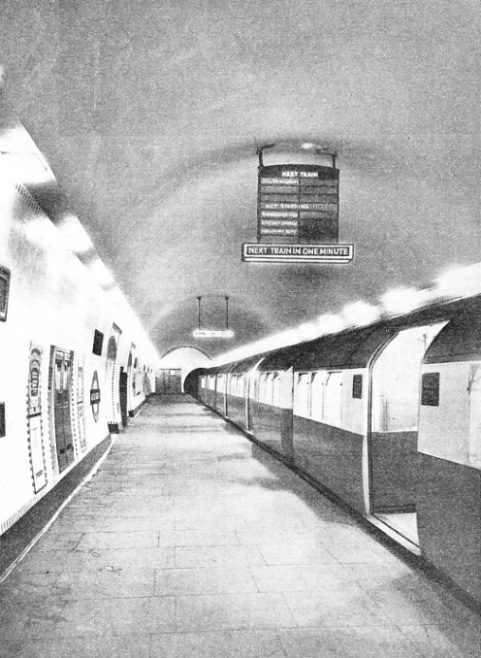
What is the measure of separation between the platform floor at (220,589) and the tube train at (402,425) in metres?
0.40

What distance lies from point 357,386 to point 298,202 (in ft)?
7.33

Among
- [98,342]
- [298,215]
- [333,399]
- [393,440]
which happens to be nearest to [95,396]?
[98,342]

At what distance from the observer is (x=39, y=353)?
22.1 ft

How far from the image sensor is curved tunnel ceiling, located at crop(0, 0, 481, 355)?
3900 millimetres

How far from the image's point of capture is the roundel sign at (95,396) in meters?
11.2

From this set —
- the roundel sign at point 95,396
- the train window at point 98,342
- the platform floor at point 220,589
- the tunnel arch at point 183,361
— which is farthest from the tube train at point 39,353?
the tunnel arch at point 183,361

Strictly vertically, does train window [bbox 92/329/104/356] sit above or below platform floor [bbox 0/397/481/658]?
above

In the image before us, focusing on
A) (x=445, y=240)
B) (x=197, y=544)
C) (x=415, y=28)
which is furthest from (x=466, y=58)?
(x=197, y=544)

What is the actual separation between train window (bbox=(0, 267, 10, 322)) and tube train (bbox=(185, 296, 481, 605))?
3653 mm

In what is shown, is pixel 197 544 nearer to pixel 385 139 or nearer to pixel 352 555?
pixel 352 555

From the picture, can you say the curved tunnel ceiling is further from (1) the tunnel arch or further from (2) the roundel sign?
(1) the tunnel arch

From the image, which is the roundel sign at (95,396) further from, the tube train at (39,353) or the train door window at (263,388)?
the train door window at (263,388)

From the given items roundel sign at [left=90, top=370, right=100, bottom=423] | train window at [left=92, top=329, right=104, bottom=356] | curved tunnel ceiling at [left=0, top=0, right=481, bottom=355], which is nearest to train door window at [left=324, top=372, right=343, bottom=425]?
curved tunnel ceiling at [left=0, top=0, right=481, bottom=355]

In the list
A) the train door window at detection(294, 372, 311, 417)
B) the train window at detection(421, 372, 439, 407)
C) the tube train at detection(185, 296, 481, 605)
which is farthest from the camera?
the train door window at detection(294, 372, 311, 417)
